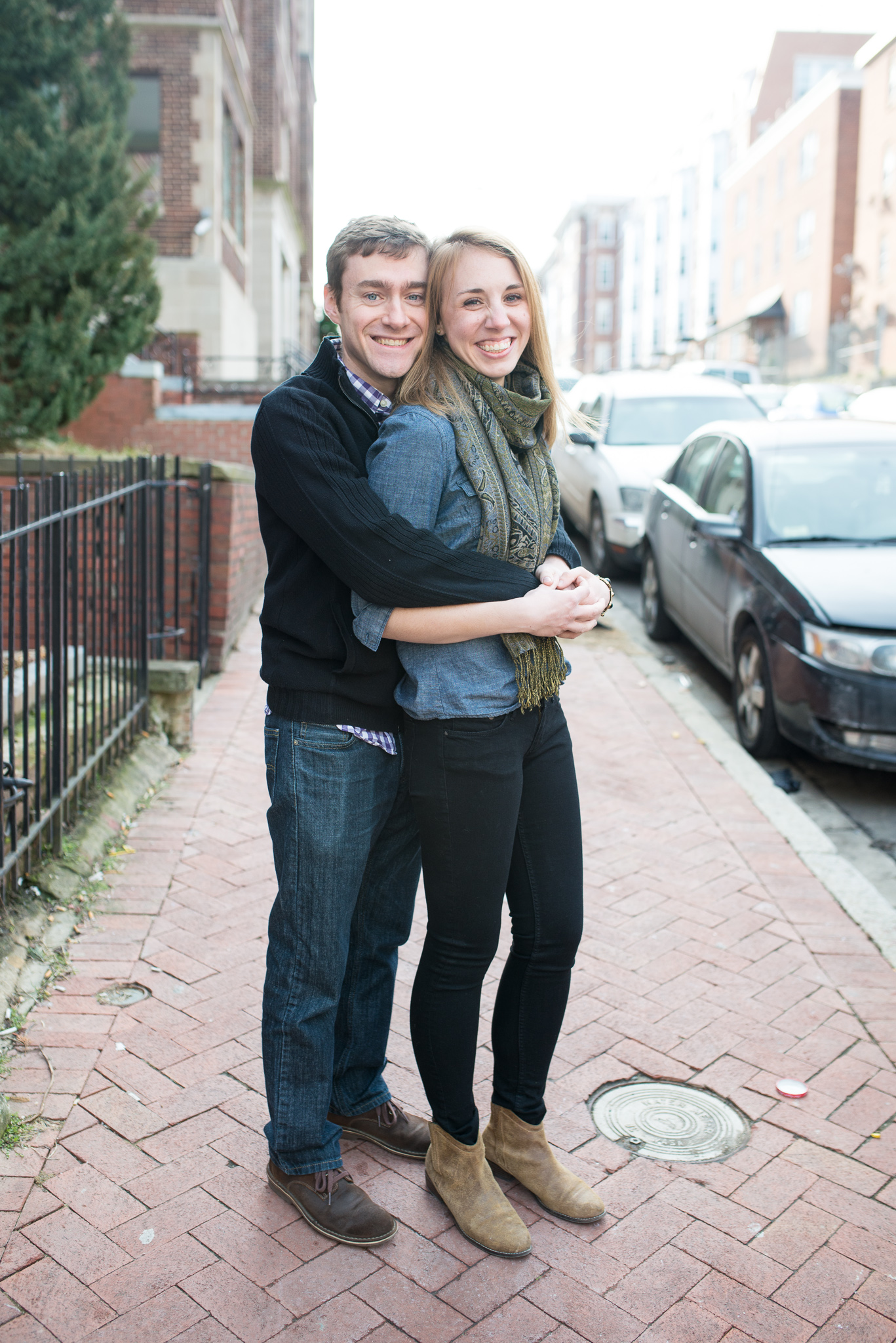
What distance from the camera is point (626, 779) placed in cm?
559

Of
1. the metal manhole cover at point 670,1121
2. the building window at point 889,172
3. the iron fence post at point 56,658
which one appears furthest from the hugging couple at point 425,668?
the building window at point 889,172

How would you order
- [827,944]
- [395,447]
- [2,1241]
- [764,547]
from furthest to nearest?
[764,547] → [827,944] → [2,1241] → [395,447]

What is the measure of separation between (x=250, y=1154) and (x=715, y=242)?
6234 cm

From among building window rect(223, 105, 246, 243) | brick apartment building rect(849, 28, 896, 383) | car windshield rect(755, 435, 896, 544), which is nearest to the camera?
car windshield rect(755, 435, 896, 544)

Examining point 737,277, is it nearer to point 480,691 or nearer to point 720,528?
point 720,528

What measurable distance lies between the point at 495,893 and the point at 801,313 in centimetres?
4490

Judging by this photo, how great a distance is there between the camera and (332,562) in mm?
2160

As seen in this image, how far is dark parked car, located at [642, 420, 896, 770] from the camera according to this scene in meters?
5.31

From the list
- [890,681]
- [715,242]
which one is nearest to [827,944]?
[890,681]

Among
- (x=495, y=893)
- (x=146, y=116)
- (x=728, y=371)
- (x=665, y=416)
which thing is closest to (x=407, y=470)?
(x=495, y=893)

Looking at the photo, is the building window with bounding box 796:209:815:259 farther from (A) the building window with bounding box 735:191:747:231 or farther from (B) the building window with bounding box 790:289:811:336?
(A) the building window with bounding box 735:191:747:231

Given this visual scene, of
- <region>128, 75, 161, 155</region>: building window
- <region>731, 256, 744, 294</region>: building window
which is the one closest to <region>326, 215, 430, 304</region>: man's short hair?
<region>128, 75, 161, 155</region>: building window

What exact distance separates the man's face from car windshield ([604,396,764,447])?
27.9 ft

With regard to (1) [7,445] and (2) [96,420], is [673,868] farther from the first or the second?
(2) [96,420]
